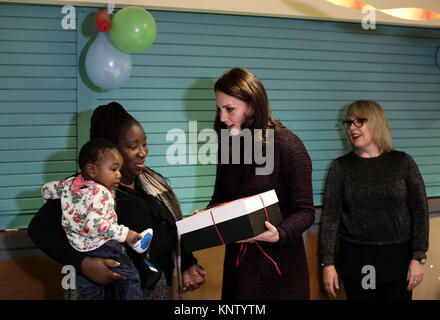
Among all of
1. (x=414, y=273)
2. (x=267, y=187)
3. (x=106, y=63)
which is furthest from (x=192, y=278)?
(x=414, y=273)

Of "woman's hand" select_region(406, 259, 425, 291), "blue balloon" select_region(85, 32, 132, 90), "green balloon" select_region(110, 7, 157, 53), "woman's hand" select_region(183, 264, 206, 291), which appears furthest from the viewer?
"woman's hand" select_region(406, 259, 425, 291)

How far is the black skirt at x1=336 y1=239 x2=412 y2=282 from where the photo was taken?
2795 mm

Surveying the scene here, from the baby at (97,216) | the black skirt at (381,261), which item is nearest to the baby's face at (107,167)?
the baby at (97,216)

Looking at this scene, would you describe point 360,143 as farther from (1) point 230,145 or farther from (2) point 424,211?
(1) point 230,145

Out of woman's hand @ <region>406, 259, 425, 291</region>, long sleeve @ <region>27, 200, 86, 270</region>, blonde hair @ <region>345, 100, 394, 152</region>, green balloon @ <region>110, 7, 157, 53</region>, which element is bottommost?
woman's hand @ <region>406, 259, 425, 291</region>

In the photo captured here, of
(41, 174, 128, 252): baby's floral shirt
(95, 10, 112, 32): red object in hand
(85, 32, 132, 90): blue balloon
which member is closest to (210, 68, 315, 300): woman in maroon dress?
(41, 174, 128, 252): baby's floral shirt

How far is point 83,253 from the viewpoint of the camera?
69.3 inches

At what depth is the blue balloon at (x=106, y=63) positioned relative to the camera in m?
2.59

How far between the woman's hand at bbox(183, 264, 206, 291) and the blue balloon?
132 centimetres

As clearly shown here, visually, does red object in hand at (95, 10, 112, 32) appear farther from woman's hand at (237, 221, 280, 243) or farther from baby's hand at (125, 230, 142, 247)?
woman's hand at (237, 221, 280, 243)

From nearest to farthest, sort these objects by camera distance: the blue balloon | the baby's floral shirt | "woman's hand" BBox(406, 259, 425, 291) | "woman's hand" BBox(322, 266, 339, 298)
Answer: the baby's floral shirt
the blue balloon
"woman's hand" BBox(406, 259, 425, 291)
"woman's hand" BBox(322, 266, 339, 298)

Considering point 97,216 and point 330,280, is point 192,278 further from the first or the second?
Answer: point 330,280

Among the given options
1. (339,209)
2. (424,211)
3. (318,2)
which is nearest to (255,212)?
(339,209)
